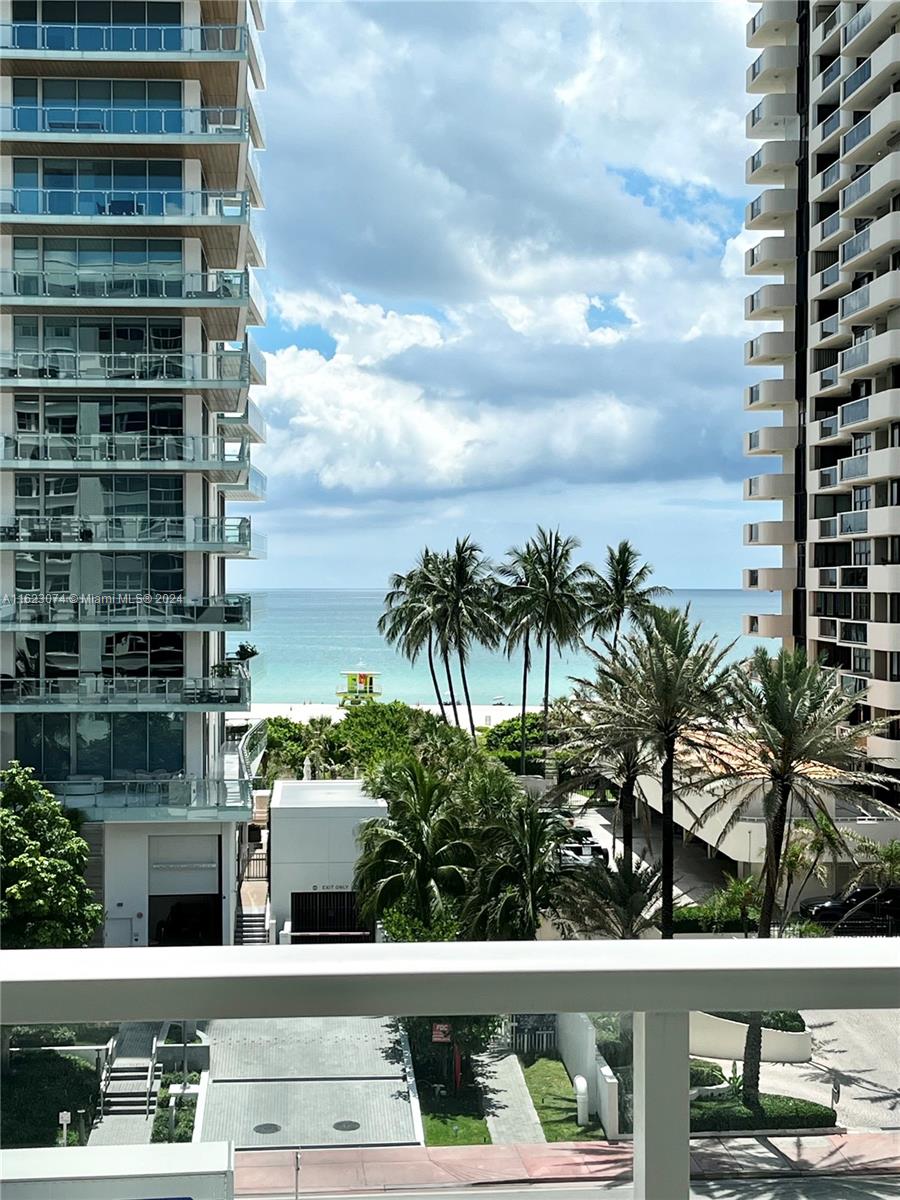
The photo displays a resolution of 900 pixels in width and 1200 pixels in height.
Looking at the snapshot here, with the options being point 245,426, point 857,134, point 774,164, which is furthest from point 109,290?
point 774,164

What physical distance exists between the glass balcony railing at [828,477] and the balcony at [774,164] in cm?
576

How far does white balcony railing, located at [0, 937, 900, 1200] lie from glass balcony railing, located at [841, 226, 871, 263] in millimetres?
19750

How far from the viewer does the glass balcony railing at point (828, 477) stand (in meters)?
19.9

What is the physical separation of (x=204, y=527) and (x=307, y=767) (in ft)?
28.3

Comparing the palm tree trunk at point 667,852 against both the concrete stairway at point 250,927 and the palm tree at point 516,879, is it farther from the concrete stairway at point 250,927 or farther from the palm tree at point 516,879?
the concrete stairway at point 250,927

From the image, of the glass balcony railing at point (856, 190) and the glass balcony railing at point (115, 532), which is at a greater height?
the glass balcony railing at point (856, 190)

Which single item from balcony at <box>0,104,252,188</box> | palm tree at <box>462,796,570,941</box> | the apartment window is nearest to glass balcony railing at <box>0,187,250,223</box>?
balcony at <box>0,104,252,188</box>

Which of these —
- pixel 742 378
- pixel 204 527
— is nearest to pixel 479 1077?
pixel 204 527

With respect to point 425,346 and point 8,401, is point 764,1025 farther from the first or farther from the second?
point 425,346

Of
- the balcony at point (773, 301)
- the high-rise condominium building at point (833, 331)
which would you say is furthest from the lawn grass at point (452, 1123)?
the balcony at point (773, 301)

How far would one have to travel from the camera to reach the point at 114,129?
1377 cm

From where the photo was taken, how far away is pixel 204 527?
557 inches

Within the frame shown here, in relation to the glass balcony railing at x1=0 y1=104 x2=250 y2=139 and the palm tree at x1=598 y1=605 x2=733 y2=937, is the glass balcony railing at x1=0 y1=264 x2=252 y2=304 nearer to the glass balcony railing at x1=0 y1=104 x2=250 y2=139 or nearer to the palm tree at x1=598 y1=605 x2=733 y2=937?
the glass balcony railing at x1=0 y1=104 x2=250 y2=139

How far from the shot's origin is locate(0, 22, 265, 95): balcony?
1366cm
